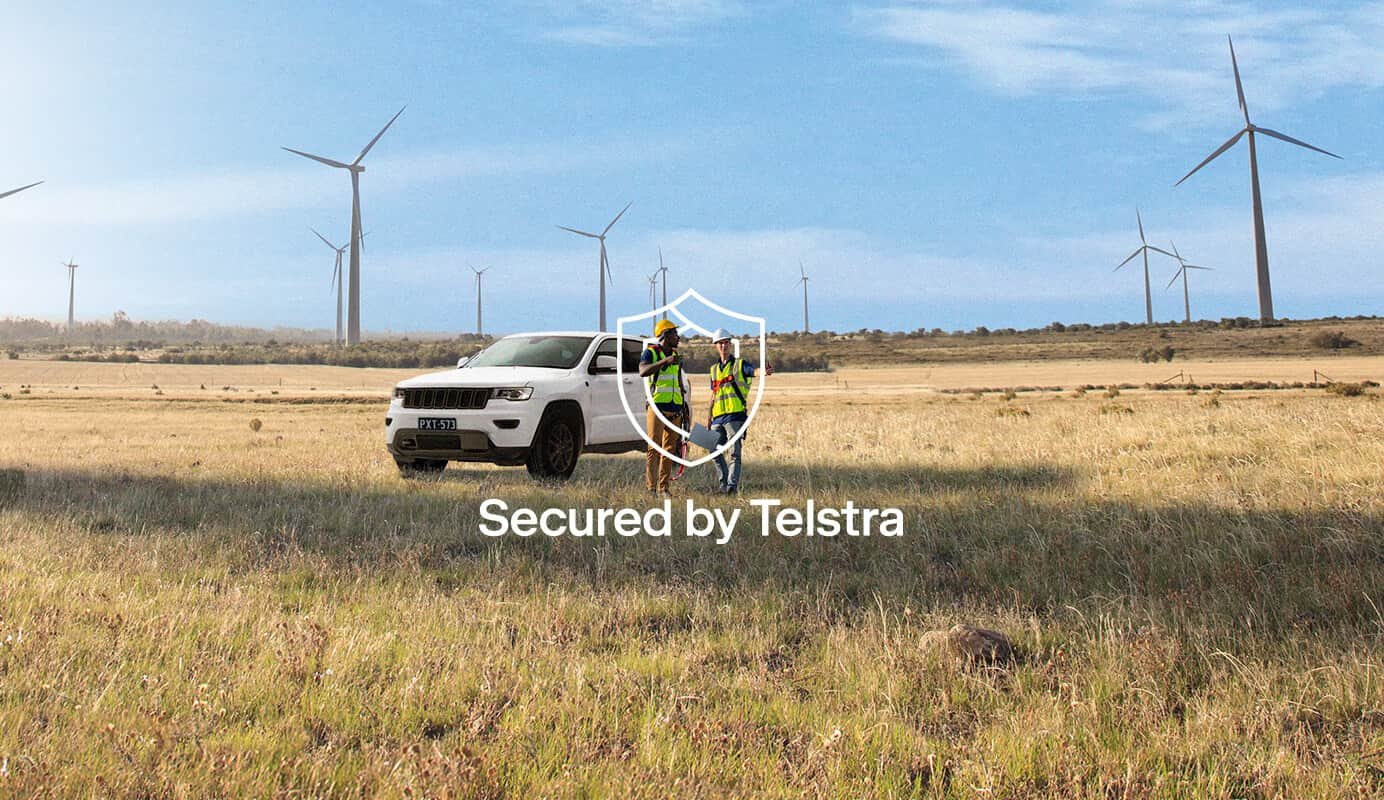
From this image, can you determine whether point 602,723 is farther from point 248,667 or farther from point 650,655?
point 248,667

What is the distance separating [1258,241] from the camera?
116 metres

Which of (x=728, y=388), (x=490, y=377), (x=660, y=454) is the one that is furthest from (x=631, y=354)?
(x=728, y=388)

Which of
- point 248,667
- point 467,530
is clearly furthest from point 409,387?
point 248,667

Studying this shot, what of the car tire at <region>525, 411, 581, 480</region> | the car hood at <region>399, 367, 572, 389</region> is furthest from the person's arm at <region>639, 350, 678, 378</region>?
the car tire at <region>525, 411, 581, 480</region>

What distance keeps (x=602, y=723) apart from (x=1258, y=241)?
420 feet

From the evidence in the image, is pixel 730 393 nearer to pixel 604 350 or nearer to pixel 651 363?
pixel 651 363

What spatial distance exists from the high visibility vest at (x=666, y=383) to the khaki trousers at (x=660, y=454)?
201 millimetres

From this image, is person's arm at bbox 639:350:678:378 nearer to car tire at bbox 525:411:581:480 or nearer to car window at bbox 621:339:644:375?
car tire at bbox 525:411:581:480

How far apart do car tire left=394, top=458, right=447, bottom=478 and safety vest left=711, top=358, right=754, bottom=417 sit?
5284 mm

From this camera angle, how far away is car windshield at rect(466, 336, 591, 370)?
1706cm

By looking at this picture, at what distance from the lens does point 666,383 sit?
565 inches

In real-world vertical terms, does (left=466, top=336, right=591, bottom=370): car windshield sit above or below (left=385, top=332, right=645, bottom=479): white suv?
above

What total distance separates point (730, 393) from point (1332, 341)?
437ft

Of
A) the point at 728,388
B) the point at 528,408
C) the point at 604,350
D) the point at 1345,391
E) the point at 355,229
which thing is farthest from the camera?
the point at 355,229
